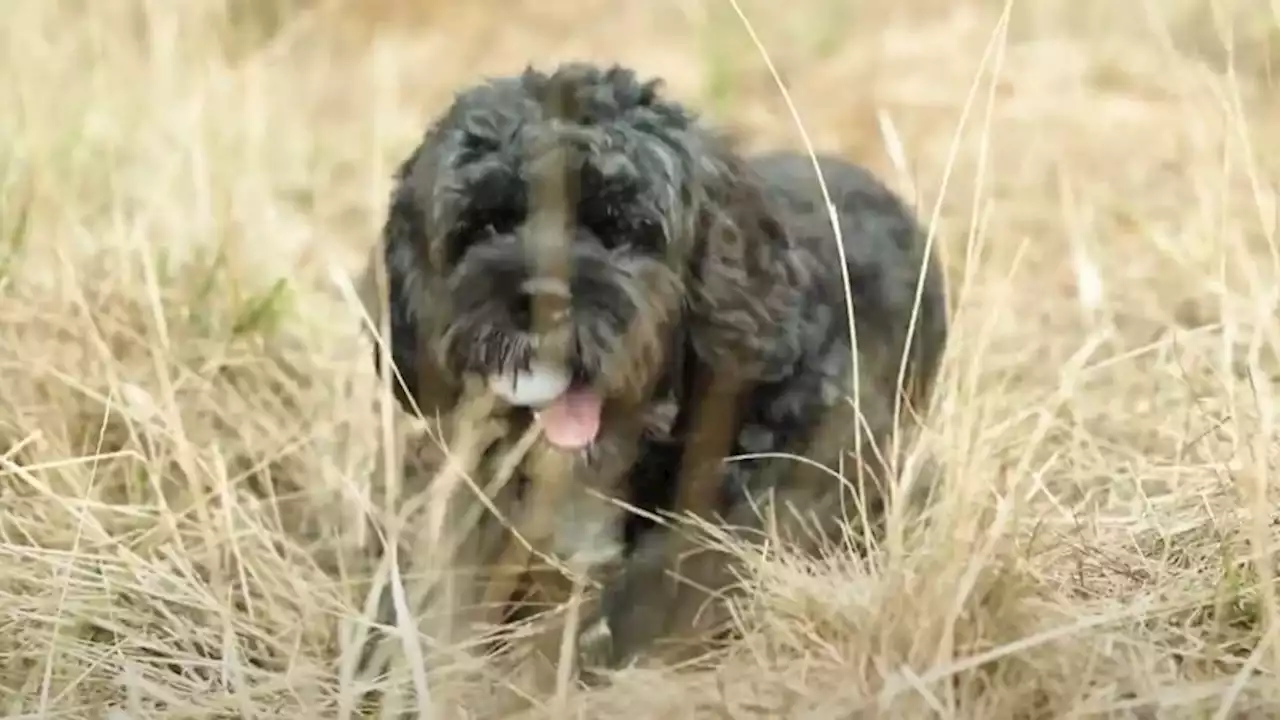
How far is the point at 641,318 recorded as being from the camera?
6.03 feet

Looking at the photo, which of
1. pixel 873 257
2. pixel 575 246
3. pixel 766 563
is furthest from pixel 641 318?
pixel 873 257

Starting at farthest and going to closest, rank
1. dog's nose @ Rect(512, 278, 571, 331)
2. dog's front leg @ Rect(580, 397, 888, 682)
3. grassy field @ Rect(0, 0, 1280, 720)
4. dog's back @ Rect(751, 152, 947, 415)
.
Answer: dog's back @ Rect(751, 152, 947, 415) < dog's front leg @ Rect(580, 397, 888, 682) < dog's nose @ Rect(512, 278, 571, 331) < grassy field @ Rect(0, 0, 1280, 720)

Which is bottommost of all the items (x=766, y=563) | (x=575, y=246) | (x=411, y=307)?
(x=766, y=563)

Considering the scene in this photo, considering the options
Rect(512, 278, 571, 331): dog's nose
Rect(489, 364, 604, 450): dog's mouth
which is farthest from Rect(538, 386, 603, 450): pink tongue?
Rect(512, 278, 571, 331): dog's nose

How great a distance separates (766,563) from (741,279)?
401 mm

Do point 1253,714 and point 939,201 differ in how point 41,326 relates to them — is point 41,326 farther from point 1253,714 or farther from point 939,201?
point 1253,714

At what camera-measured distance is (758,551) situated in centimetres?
197

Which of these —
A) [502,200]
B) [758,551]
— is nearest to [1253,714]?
[758,551]

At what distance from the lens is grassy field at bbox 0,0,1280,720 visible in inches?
66.3

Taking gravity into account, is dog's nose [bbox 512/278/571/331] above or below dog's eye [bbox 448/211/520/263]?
below

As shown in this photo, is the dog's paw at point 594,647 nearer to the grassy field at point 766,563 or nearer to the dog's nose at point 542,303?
the grassy field at point 766,563

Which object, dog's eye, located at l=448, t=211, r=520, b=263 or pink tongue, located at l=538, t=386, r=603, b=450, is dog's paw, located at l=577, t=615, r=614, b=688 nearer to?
pink tongue, located at l=538, t=386, r=603, b=450

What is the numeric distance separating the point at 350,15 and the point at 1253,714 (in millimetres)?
3115

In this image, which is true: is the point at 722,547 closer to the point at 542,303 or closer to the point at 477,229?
the point at 542,303
